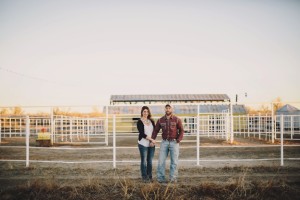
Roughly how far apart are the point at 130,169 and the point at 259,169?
11.5 feet

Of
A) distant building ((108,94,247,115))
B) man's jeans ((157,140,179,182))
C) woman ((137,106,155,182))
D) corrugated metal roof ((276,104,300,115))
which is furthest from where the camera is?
corrugated metal roof ((276,104,300,115))

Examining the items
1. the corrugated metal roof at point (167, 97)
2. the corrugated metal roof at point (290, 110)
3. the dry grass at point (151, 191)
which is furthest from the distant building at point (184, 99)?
the dry grass at point (151, 191)

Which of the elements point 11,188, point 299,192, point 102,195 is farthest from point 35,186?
point 299,192

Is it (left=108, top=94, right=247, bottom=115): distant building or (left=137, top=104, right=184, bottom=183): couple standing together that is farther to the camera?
(left=108, top=94, right=247, bottom=115): distant building

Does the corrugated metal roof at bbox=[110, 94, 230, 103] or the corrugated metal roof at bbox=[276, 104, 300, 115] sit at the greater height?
the corrugated metal roof at bbox=[110, 94, 230, 103]

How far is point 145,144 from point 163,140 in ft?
1.35

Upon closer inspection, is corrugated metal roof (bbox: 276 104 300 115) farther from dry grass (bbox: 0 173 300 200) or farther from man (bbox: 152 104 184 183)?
man (bbox: 152 104 184 183)

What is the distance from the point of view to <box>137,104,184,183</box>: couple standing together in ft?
19.8

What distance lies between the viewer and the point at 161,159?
613cm

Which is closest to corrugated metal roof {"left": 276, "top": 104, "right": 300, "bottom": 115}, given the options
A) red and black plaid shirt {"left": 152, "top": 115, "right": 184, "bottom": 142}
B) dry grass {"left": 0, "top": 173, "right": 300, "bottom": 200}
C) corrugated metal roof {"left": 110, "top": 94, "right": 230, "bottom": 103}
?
corrugated metal roof {"left": 110, "top": 94, "right": 230, "bottom": 103}

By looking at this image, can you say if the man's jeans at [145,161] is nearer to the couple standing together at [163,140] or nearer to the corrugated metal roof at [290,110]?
the couple standing together at [163,140]

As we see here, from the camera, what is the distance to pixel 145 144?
6164mm

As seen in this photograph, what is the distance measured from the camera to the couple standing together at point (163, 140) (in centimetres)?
605

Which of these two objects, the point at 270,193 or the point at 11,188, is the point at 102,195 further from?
the point at 270,193
